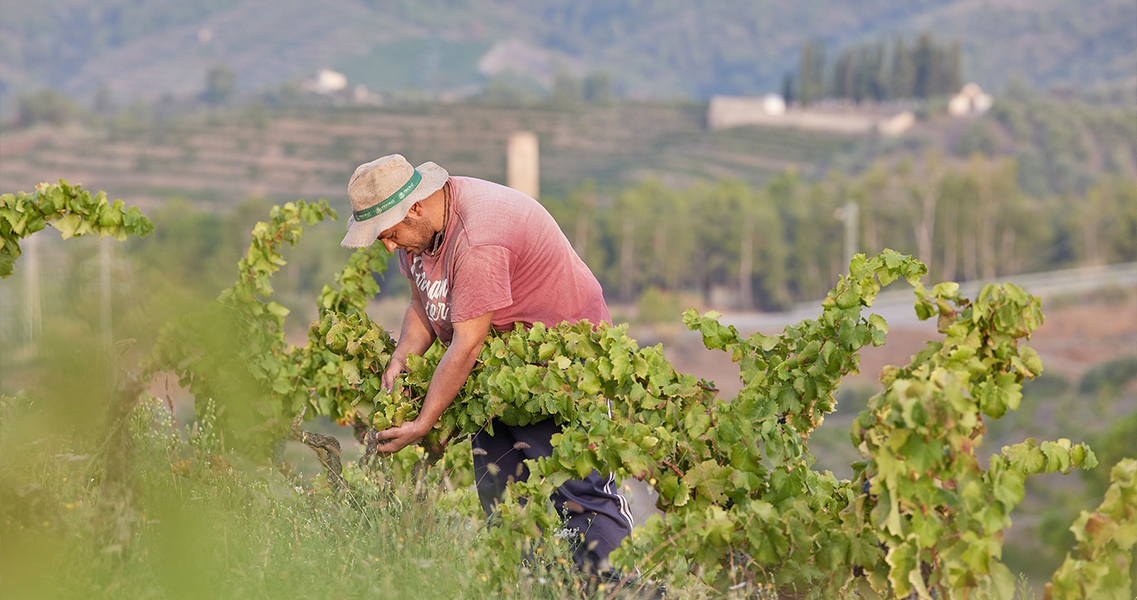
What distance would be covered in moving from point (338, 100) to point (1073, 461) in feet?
425

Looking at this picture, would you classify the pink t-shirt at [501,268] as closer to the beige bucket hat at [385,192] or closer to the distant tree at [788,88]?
the beige bucket hat at [385,192]

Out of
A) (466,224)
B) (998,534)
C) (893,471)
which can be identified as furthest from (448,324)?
(998,534)

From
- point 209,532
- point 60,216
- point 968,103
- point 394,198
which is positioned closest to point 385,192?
point 394,198

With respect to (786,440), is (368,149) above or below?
below

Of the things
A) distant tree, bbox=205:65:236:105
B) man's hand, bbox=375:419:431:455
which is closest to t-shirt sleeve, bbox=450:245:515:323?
man's hand, bbox=375:419:431:455

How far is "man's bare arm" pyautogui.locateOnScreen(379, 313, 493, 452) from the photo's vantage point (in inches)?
116

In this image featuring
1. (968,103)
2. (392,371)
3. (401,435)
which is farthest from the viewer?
(968,103)

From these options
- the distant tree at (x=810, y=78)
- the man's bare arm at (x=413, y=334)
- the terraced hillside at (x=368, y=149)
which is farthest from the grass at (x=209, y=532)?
the distant tree at (x=810, y=78)

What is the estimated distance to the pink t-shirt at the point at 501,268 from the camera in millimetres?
2941

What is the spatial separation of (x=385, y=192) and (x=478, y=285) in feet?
1.41

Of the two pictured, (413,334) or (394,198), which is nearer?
(394,198)

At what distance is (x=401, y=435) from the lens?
10.2 feet

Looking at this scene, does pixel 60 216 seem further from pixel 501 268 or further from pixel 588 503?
pixel 588 503

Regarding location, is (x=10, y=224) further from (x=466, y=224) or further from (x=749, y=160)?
(x=749, y=160)
